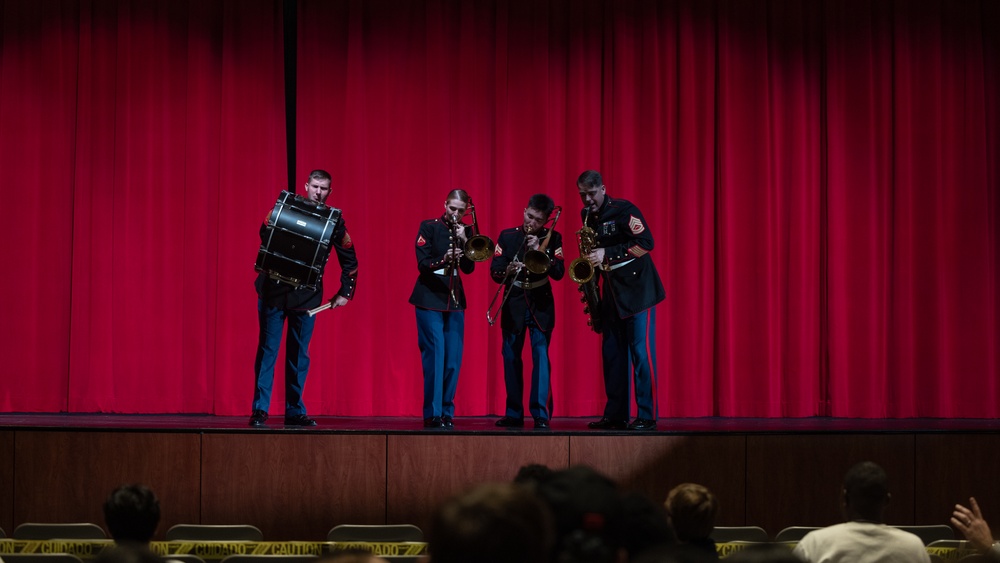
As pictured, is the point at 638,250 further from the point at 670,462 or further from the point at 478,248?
the point at 670,462

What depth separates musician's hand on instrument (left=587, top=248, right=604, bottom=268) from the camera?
711cm

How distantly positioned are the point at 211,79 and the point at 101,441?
376 centimetres

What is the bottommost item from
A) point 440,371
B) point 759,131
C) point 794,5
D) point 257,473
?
point 257,473

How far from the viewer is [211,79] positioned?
30.1 feet

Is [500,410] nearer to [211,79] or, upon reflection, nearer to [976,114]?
[211,79]

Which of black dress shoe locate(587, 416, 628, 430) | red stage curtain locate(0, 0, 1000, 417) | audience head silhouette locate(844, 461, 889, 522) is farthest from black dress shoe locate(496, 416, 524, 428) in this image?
audience head silhouette locate(844, 461, 889, 522)

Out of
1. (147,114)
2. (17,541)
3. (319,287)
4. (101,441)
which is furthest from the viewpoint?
(147,114)

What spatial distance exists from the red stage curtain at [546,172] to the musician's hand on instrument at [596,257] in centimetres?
196

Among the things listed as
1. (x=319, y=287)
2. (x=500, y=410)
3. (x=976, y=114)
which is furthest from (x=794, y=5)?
(x=319, y=287)

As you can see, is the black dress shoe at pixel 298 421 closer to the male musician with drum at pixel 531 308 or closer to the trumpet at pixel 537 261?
the male musician with drum at pixel 531 308

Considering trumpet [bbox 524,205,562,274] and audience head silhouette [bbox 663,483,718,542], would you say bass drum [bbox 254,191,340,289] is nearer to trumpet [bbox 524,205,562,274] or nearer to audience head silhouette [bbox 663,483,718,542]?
trumpet [bbox 524,205,562,274]

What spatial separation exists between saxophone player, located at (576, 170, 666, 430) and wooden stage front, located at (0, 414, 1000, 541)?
A: 0.38 m

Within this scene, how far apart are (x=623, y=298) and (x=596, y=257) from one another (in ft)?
1.09

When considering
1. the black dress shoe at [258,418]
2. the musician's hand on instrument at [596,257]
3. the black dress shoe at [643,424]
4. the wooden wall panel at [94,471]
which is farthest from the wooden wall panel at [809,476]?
the wooden wall panel at [94,471]
